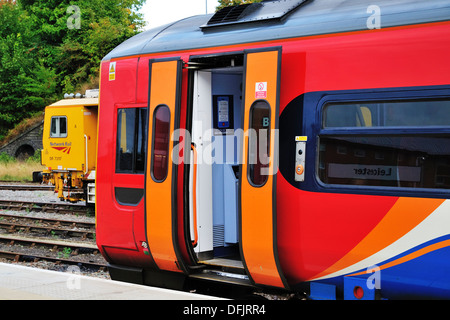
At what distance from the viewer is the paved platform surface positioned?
218 inches

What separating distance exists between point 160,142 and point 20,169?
2692 cm

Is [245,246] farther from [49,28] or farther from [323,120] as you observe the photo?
[49,28]

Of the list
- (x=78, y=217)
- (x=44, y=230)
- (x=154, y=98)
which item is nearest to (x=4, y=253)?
(x=44, y=230)

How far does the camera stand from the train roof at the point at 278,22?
206 inches

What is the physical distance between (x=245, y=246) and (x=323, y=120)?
1.47 meters

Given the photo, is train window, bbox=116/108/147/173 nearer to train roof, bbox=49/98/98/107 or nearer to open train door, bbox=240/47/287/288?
open train door, bbox=240/47/287/288

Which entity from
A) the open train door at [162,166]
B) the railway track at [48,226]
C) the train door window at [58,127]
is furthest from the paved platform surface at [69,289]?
the train door window at [58,127]

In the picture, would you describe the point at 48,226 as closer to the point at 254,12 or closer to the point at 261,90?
the point at 254,12

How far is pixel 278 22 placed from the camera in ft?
19.9

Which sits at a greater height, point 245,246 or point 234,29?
point 234,29

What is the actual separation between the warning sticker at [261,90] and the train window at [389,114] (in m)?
0.63

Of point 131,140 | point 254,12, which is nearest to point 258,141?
point 254,12

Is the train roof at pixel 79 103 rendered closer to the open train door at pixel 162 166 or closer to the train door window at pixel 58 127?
the train door window at pixel 58 127

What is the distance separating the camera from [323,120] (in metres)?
5.55
